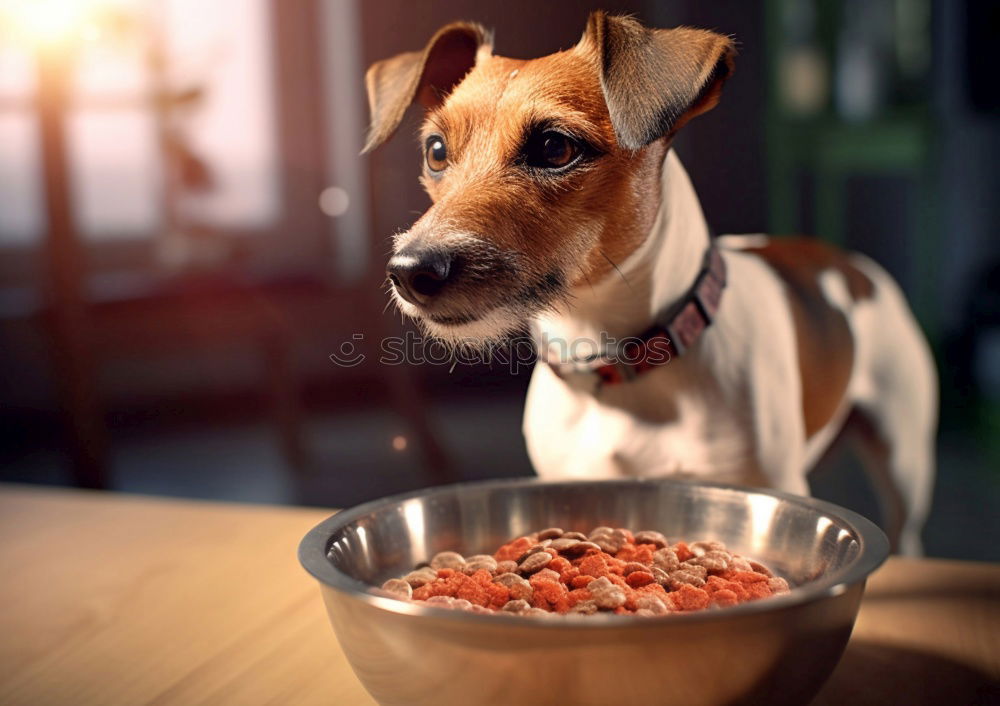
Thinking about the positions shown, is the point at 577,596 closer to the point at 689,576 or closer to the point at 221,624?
the point at 689,576

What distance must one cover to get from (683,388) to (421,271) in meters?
0.32

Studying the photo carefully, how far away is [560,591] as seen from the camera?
0.66 m

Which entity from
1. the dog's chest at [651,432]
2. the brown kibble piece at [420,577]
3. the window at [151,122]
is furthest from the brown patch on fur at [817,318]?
the window at [151,122]

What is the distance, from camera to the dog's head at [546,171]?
775mm

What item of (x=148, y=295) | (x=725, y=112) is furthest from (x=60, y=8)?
(x=725, y=112)

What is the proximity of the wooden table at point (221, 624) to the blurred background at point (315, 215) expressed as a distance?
21cm

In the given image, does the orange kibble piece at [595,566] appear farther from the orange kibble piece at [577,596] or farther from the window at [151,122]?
the window at [151,122]

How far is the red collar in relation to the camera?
2.97ft

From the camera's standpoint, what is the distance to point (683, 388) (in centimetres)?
93

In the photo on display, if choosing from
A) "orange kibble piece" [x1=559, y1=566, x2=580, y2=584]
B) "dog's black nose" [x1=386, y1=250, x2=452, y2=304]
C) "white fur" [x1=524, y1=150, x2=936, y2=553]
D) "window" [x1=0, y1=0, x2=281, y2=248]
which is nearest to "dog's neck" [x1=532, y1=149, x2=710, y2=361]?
"white fur" [x1=524, y1=150, x2=936, y2=553]

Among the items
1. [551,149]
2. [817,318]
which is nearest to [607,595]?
[551,149]

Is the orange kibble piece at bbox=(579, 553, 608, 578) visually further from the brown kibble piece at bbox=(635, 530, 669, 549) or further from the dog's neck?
the dog's neck

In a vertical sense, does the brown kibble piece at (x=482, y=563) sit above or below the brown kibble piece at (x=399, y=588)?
below

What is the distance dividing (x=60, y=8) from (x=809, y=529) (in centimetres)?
128
